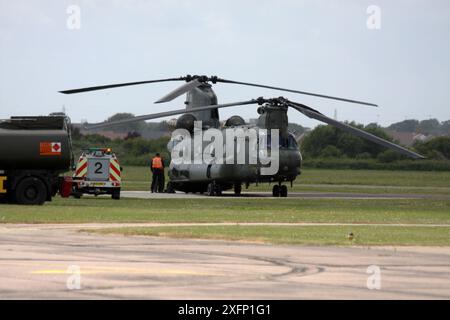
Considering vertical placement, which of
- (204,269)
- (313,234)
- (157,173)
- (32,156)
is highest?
(32,156)

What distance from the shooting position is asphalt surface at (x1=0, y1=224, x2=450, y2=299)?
14625 mm

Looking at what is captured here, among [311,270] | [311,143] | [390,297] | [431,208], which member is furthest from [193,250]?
[311,143]

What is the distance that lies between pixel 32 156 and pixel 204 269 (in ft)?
72.2

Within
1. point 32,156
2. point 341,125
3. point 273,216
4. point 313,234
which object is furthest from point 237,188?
point 313,234

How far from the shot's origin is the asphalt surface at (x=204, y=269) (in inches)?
576

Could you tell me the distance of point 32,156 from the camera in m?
38.5

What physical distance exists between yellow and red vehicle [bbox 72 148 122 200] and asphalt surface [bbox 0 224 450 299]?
22189 millimetres

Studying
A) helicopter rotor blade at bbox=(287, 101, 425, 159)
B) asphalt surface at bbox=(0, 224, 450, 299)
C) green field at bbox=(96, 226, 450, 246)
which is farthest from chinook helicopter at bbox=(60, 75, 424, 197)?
asphalt surface at bbox=(0, 224, 450, 299)

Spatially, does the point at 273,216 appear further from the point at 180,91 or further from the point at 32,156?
the point at 180,91

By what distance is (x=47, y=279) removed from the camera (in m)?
15.7

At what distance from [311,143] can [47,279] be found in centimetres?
10252
